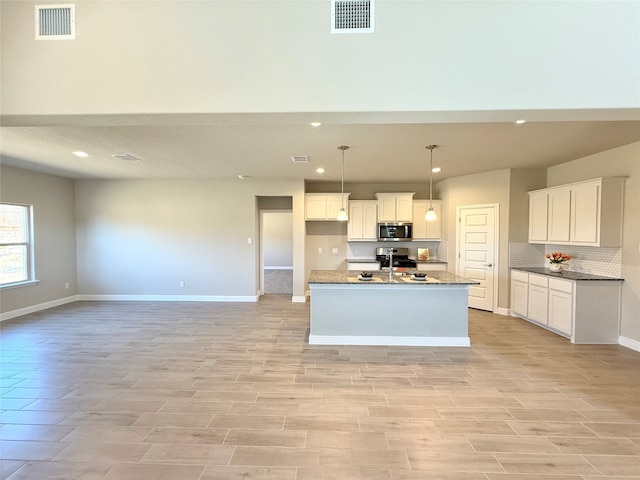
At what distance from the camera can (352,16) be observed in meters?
2.07

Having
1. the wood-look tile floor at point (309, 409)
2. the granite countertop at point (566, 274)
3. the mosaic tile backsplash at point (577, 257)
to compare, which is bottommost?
the wood-look tile floor at point (309, 409)

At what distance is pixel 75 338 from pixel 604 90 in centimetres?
636

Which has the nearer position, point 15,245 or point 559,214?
point 559,214

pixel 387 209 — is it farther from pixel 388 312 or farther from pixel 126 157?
pixel 126 157

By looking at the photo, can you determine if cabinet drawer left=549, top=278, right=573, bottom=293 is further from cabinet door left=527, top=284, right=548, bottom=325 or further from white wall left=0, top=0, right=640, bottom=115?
white wall left=0, top=0, right=640, bottom=115

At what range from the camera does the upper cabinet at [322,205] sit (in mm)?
6441

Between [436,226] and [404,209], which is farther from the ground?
[404,209]

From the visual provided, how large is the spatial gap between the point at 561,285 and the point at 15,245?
9.10 metres

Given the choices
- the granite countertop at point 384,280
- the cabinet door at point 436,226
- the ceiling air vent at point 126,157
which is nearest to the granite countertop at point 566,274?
the granite countertop at point 384,280

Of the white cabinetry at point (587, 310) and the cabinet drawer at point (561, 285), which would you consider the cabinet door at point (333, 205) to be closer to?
the cabinet drawer at point (561, 285)

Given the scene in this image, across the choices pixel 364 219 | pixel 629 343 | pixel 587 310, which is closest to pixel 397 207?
pixel 364 219

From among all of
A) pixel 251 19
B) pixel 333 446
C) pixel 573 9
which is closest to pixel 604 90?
pixel 573 9

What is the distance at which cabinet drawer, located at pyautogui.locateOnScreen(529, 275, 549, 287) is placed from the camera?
4.51 metres

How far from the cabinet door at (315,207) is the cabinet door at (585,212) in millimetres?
4228
